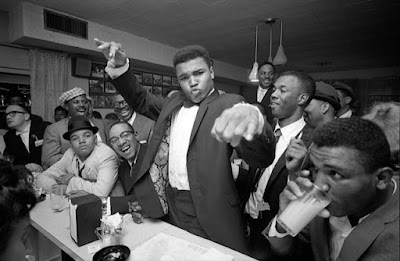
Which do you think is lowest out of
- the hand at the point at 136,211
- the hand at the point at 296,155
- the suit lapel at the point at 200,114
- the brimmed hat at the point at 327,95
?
the hand at the point at 136,211

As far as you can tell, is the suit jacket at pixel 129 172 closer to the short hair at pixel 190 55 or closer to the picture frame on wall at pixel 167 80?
the short hair at pixel 190 55

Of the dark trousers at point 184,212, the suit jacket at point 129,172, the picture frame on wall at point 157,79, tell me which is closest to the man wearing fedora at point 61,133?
the suit jacket at point 129,172

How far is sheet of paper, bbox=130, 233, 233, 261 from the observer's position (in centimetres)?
107

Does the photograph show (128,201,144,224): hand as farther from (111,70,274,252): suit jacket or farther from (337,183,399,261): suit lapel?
(337,183,399,261): suit lapel

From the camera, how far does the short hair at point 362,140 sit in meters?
0.80

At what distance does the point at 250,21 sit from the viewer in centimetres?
425

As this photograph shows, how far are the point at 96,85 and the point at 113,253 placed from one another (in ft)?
15.4

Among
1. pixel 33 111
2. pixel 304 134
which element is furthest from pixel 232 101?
pixel 33 111

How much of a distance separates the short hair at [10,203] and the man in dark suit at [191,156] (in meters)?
0.63

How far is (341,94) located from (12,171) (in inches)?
127

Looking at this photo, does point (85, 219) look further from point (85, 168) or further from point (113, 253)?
point (85, 168)

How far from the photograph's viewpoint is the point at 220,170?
1204 millimetres

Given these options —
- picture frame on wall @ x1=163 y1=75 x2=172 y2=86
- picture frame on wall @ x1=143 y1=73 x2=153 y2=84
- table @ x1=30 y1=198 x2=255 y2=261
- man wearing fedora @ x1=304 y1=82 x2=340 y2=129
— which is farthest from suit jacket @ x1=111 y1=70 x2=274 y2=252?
picture frame on wall @ x1=163 y1=75 x2=172 y2=86

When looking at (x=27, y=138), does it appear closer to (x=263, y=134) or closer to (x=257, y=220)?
(x=257, y=220)
